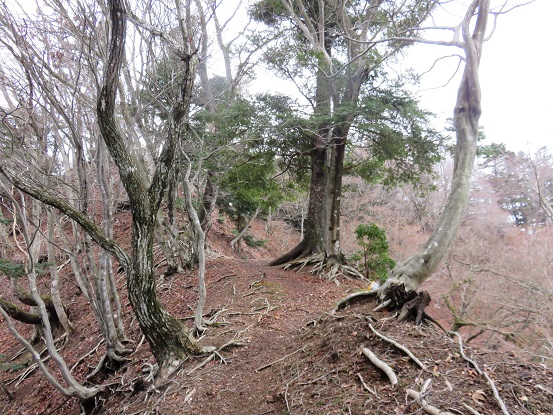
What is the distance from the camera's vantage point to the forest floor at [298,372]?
7.86 feet

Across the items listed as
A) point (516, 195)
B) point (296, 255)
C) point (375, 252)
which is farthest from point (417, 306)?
point (516, 195)

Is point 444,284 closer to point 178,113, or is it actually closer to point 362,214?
point 362,214

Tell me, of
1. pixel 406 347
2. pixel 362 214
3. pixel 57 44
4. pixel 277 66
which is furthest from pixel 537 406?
pixel 362 214

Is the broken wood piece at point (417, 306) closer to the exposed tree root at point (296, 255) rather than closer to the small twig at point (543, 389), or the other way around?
the small twig at point (543, 389)

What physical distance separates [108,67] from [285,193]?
7.16 m

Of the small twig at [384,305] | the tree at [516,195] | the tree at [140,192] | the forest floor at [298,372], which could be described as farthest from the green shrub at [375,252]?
the tree at [516,195]

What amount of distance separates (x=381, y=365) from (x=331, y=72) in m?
5.94

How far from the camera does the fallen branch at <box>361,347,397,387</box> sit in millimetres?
2586

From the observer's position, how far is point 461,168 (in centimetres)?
412

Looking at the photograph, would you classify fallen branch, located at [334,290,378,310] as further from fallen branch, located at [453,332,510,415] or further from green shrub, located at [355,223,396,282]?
green shrub, located at [355,223,396,282]

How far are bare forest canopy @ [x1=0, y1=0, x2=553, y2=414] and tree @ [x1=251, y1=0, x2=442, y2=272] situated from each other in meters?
0.05

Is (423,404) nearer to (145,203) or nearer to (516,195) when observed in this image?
(145,203)

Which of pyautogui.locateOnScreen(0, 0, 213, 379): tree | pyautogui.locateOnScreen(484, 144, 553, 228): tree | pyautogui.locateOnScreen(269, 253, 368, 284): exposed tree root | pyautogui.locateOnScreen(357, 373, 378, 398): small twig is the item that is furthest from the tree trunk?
pyautogui.locateOnScreen(484, 144, 553, 228): tree

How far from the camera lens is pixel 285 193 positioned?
9828 millimetres
